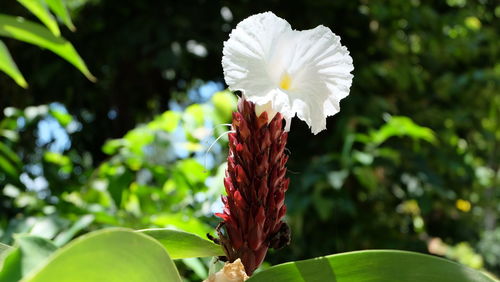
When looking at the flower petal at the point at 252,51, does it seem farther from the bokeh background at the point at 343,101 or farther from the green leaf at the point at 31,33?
the bokeh background at the point at 343,101

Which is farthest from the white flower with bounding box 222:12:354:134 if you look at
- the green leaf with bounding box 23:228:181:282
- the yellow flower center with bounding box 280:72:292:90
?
the green leaf with bounding box 23:228:181:282

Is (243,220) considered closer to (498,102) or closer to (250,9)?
(250,9)

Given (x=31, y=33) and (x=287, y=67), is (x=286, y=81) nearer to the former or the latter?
(x=287, y=67)

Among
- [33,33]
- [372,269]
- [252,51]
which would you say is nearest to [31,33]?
[33,33]

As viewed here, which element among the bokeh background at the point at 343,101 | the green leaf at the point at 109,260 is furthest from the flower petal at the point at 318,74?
→ the bokeh background at the point at 343,101

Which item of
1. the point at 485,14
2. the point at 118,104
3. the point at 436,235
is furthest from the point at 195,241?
the point at 485,14
